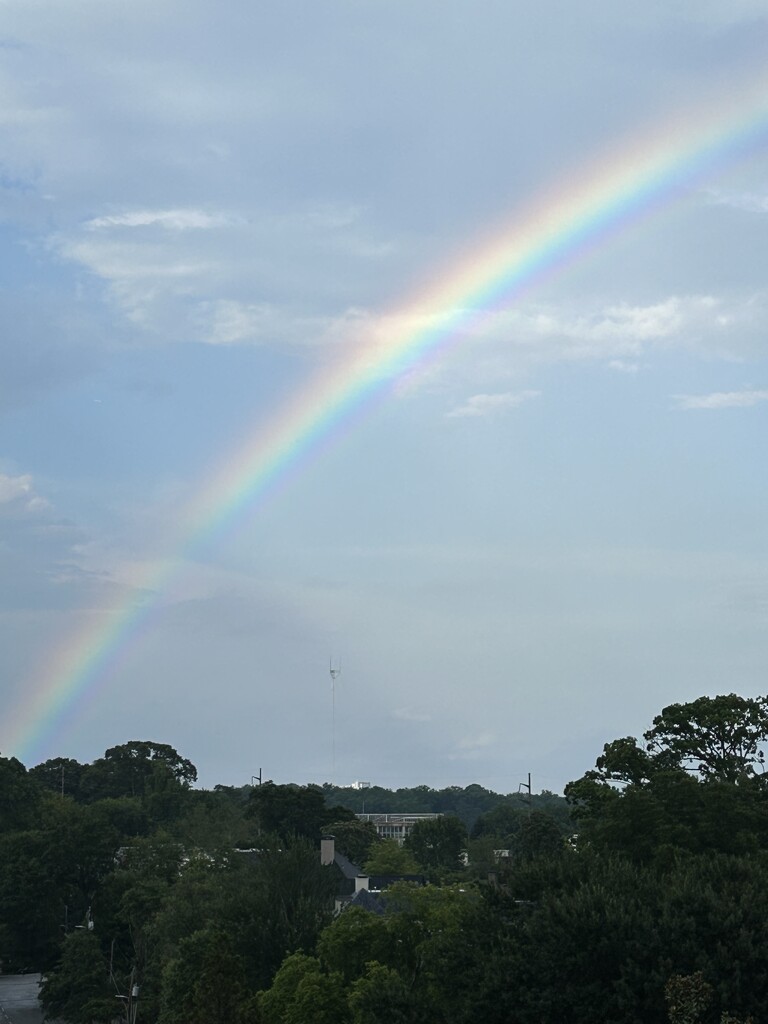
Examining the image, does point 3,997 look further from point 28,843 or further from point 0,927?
point 28,843

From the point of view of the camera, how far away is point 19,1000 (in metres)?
94.7

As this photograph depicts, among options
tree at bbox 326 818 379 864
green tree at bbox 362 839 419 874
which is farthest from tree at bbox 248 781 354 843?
green tree at bbox 362 839 419 874

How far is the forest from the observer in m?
35.3

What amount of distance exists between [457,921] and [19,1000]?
194 feet

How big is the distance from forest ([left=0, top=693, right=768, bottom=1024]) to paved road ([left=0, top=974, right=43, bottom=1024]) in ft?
5.72

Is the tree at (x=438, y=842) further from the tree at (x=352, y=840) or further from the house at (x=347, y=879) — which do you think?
the house at (x=347, y=879)

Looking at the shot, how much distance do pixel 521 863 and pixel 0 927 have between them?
6991 centimetres

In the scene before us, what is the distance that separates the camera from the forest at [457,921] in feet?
116

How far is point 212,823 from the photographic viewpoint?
127 metres

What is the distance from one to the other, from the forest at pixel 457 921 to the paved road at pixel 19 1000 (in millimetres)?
1745

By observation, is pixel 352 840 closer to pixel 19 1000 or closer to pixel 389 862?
pixel 389 862

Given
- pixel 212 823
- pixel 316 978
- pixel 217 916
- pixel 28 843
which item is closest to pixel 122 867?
pixel 28 843

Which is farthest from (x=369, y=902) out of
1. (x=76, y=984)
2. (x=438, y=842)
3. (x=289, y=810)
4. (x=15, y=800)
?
(x=438, y=842)

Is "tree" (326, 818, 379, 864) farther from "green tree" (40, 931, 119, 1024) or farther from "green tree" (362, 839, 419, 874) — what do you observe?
"green tree" (40, 931, 119, 1024)
